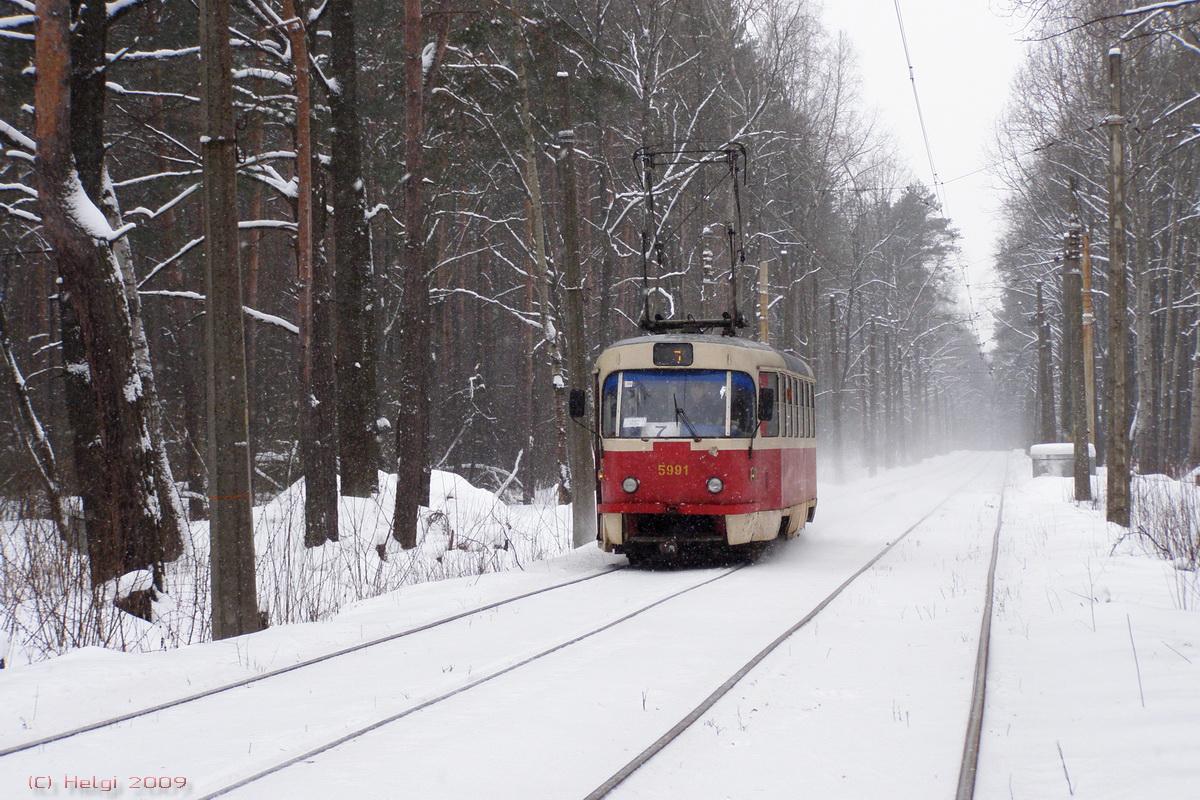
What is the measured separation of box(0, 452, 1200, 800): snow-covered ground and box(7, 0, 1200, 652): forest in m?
2.18

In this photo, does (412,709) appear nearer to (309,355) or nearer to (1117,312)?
(309,355)

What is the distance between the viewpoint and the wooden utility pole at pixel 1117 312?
54.3ft

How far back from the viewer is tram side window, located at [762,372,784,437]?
1492 cm

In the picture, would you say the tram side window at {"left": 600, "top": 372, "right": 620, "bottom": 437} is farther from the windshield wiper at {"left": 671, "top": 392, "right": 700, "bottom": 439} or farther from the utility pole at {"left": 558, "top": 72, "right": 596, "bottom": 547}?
the utility pole at {"left": 558, "top": 72, "right": 596, "bottom": 547}

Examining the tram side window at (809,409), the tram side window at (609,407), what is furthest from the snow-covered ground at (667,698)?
the tram side window at (809,409)

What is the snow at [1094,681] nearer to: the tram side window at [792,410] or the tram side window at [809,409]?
the tram side window at [792,410]

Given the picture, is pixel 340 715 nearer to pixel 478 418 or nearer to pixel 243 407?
pixel 243 407

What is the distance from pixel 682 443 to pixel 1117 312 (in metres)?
7.61

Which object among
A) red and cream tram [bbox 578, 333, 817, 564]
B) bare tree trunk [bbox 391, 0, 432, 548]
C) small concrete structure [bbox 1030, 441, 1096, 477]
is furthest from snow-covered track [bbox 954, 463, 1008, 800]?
small concrete structure [bbox 1030, 441, 1096, 477]

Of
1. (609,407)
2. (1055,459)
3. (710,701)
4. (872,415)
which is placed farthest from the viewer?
(872,415)

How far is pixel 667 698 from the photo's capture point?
22.8ft

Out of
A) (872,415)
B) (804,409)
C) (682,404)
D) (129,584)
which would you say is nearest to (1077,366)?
(804,409)

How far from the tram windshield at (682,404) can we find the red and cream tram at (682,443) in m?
0.01

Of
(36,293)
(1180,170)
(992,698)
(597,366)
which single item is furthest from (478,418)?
(992,698)
